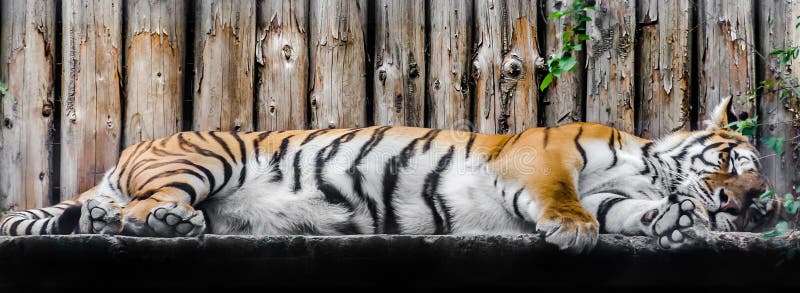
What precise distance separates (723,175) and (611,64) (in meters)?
0.73

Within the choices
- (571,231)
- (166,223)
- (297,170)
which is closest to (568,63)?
(571,231)

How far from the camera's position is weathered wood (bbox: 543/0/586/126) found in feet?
14.8

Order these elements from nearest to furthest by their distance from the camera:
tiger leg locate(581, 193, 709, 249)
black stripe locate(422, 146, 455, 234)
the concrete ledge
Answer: the concrete ledge, tiger leg locate(581, 193, 709, 249), black stripe locate(422, 146, 455, 234)

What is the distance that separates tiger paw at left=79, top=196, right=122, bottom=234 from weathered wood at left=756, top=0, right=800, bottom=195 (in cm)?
285

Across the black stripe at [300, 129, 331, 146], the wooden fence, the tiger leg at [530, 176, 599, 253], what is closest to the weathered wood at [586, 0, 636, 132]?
the wooden fence

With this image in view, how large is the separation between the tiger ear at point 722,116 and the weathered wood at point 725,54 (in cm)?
5

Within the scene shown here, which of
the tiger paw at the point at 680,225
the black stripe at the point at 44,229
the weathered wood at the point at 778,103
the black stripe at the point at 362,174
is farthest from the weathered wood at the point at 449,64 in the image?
the black stripe at the point at 44,229

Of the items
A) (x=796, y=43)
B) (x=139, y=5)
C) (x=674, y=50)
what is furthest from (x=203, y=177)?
(x=796, y=43)

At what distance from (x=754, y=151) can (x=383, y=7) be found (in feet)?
6.01

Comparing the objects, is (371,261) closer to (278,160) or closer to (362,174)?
(362,174)

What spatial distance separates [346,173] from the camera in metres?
4.33

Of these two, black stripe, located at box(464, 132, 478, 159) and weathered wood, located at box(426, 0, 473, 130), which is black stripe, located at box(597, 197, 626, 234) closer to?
black stripe, located at box(464, 132, 478, 159)

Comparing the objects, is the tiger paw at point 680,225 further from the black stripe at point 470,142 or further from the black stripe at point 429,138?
the black stripe at point 429,138

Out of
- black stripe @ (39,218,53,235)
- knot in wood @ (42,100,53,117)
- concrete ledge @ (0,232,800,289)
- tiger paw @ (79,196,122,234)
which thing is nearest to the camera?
concrete ledge @ (0,232,800,289)
